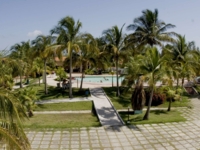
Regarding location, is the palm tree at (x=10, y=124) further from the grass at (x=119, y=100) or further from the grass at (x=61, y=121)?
the grass at (x=119, y=100)

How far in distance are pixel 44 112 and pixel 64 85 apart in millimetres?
7011

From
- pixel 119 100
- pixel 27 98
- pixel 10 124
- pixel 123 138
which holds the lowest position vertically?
pixel 123 138

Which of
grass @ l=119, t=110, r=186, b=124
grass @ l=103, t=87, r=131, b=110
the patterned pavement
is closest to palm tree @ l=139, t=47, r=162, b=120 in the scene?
grass @ l=119, t=110, r=186, b=124

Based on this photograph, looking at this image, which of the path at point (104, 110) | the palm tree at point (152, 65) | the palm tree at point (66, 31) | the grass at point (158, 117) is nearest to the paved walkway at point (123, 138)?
the grass at point (158, 117)

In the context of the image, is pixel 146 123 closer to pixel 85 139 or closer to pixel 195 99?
pixel 85 139

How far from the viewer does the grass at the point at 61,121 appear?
1109 centimetres

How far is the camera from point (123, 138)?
385 inches

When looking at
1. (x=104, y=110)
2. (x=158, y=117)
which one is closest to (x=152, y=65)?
(x=158, y=117)

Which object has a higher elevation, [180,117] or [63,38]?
[63,38]

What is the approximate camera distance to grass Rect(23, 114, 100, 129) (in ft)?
36.4

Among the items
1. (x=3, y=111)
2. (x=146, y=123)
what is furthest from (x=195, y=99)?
(x=3, y=111)

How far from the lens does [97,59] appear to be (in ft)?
62.8

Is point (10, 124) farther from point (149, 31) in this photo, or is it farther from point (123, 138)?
point (149, 31)

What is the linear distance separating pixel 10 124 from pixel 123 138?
6.40 meters
